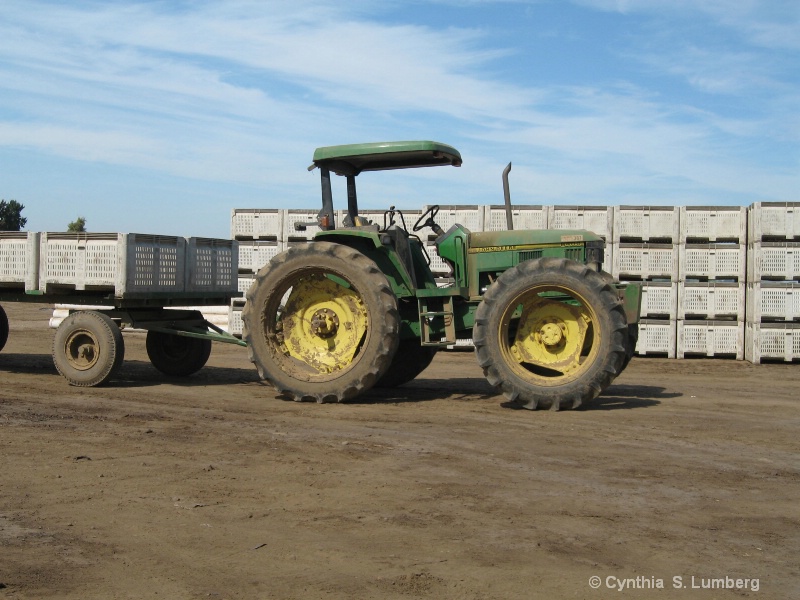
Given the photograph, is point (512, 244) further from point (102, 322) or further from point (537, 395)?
point (102, 322)

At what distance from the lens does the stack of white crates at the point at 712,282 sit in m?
15.3

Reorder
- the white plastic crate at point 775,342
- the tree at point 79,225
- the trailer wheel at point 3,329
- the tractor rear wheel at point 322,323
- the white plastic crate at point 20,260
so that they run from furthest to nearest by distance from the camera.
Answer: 1. the tree at point 79,225
2. the white plastic crate at point 775,342
3. the trailer wheel at point 3,329
4. the white plastic crate at point 20,260
5. the tractor rear wheel at point 322,323

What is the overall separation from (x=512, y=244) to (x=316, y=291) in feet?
7.19

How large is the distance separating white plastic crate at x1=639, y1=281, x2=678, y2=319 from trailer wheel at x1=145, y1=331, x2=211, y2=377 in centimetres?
760

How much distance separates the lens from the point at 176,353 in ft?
38.8

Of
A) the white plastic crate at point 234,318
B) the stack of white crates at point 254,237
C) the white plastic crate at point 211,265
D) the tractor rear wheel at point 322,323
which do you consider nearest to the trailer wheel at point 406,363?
the tractor rear wheel at point 322,323

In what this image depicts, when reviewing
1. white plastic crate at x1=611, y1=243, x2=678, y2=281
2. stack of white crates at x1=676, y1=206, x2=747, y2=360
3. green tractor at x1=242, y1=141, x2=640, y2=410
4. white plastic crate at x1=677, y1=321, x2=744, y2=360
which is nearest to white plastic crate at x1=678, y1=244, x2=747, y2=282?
stack of white crates at x1=676, y1=206, x2=747, y2=360

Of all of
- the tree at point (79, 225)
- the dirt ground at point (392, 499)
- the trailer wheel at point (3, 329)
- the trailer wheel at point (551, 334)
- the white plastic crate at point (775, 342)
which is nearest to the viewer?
the dirt ground at point (392, 499)

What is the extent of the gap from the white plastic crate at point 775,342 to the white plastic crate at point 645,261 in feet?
5.35

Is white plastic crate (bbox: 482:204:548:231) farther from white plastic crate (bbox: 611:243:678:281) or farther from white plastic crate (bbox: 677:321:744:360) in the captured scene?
white plastic crate (bbox: 677:321:744:360)

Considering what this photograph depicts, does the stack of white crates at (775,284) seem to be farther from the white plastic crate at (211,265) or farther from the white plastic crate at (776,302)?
the white plastic crate at (211,265)

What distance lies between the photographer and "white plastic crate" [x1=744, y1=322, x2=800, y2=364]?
14766 millimetres

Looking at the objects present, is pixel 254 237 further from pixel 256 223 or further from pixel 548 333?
pixel 548 333

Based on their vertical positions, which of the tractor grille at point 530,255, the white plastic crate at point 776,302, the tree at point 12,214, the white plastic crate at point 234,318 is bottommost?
the white plastic crate at point 234,318
